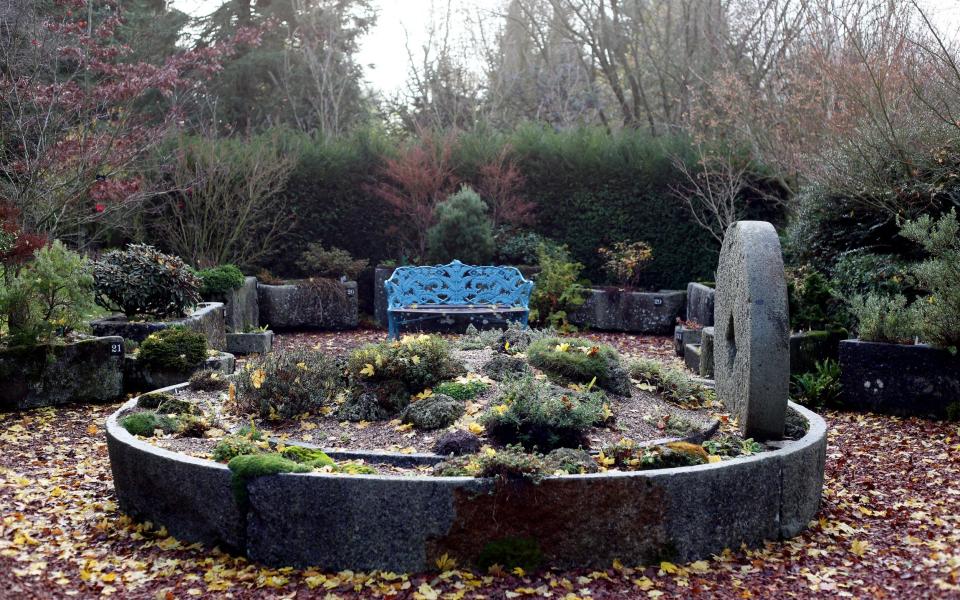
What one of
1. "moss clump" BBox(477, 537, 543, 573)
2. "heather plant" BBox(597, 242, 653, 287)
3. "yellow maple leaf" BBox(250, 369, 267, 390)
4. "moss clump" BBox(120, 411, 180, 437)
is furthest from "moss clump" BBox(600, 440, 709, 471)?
"heather plant" BBox(597, 242, 653, 287)

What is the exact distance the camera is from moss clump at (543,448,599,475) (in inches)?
167

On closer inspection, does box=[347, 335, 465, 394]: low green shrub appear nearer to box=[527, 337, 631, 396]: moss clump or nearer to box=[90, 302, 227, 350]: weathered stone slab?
box=[527, 337, 631, 396]: moss clump

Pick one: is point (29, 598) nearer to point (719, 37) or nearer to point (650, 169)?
point (650, 169)

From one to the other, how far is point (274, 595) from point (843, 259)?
24.4ft

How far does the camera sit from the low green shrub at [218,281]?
10.9 meters

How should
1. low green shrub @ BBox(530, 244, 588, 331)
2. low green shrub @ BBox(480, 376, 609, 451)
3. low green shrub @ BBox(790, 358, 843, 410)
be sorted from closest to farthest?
low green shrub @ BBox(480, 376, 609, 451)
low green shrub @ BBox(790, 358, 843, 410)
low green shrub @ BBox(530, 244, 588, 331)

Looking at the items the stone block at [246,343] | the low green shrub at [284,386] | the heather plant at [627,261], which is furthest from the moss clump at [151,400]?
the heather plant at [627,261]

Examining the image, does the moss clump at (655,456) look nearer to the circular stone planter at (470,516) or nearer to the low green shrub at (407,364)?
the circular stone planter at (470,516)

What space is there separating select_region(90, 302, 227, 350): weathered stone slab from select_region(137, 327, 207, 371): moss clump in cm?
38

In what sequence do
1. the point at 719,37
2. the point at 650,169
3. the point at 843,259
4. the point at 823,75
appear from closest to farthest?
the point at 843,259 → the point at 823,75 → the point at 650,169 → the point at 719,37

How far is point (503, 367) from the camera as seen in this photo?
6.01 m

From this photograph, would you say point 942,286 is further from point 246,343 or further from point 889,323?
point 246,343

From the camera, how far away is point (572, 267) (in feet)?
42.6

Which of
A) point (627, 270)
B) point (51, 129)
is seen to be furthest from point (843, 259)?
point (51, 129)
